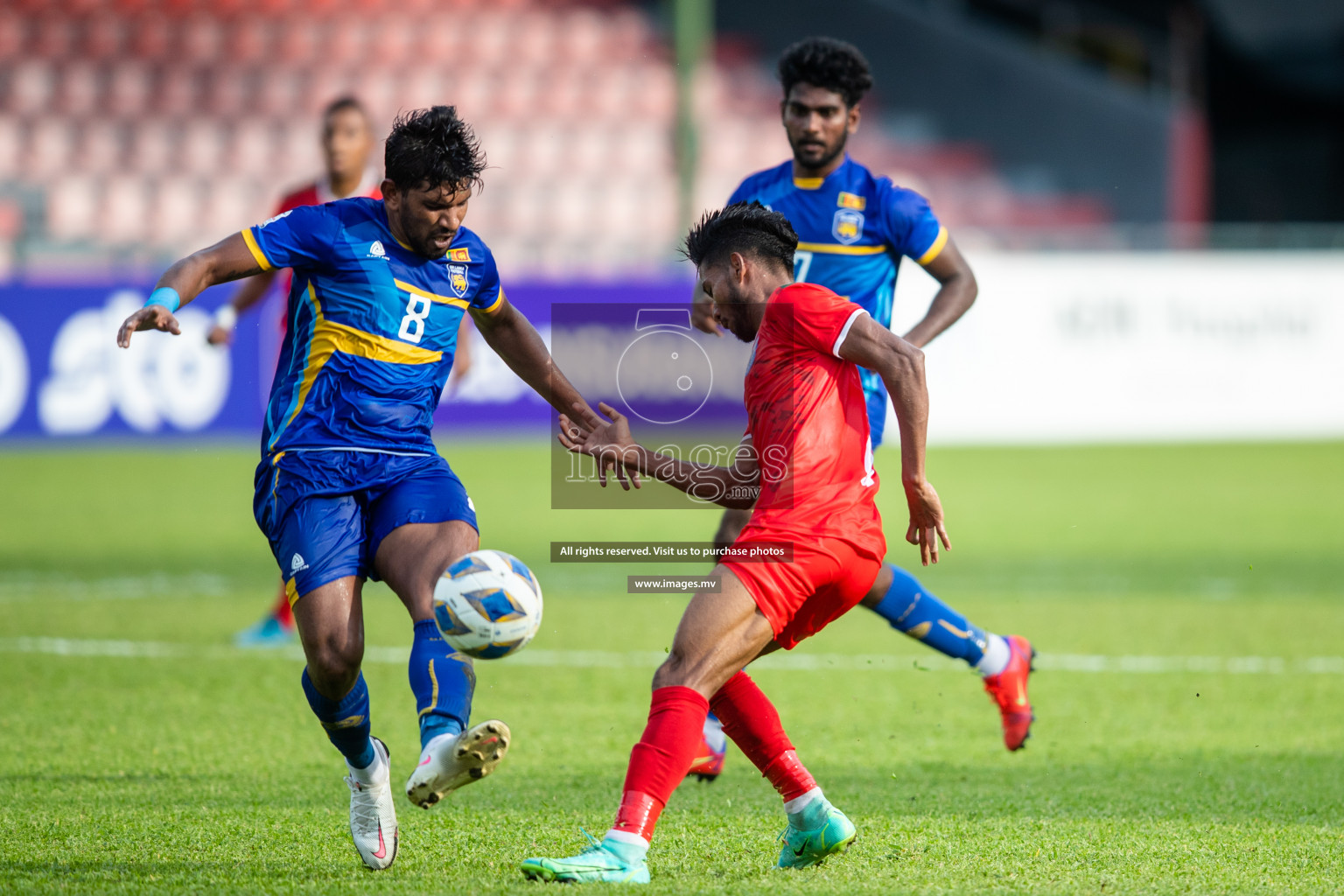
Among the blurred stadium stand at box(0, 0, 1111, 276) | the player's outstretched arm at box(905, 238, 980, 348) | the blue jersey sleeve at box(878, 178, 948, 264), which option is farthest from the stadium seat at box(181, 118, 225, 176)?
the player's outstretched arm at box(905, 238, 980, 348)

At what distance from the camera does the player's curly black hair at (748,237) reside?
3.95 meters

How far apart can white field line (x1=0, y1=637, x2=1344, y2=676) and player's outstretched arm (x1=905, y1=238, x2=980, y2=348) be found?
2.03 m

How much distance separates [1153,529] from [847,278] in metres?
6.75

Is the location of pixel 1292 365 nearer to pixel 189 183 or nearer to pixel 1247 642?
pixel 1247 642

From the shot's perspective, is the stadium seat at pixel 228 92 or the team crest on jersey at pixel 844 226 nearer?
the team crest on jersey at pixel 844 226

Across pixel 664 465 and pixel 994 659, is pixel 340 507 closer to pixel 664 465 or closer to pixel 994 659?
pixel 664 465

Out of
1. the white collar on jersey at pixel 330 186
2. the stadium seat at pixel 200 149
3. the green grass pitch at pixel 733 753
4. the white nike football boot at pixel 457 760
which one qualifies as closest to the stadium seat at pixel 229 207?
the stadium seat at pixel 200 149

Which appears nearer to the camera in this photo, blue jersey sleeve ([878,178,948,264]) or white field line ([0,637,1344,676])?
blue jersey sleeve ([878,178,948,264])

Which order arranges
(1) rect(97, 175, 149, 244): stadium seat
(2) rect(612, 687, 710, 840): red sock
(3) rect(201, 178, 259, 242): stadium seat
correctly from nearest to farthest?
(2) rect(612, 687, 710, 840): red sock, (1) rect(97, 175, 149, 244): stadium seat, (3) rect(201, 178, 259, 242): stadium seat

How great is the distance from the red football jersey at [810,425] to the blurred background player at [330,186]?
9.69ft

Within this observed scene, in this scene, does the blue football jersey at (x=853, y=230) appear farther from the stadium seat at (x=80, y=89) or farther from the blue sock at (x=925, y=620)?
the stadium seat at (x=80, y=89)

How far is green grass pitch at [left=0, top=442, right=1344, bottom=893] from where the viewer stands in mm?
3912

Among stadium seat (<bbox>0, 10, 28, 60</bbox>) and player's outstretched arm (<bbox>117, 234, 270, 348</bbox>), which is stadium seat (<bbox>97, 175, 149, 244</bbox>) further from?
player's outstretched arm (<bbox>117, 234, 270, 348</bbox>)

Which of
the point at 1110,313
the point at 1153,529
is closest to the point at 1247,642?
the point at 1153,529
